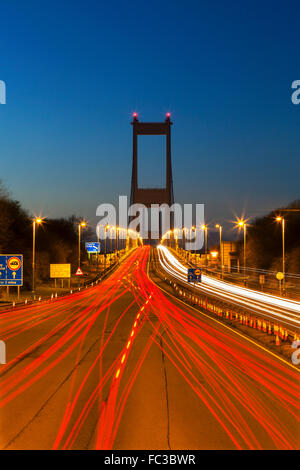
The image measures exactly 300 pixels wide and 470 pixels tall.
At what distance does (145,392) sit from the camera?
9.63 meters

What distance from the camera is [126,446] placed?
253 inches

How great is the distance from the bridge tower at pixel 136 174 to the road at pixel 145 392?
9461cm

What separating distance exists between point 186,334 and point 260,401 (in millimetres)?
9018

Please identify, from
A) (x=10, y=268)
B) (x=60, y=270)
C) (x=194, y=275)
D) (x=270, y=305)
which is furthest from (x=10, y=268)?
(x=60, y=270)

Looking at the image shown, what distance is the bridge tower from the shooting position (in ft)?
369

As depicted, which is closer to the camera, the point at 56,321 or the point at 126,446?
the point at 126,446

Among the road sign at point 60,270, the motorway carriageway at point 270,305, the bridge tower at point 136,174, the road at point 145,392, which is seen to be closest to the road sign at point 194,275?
the motorway carriageway at point 270,305

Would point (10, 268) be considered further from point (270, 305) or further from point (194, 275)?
point (270, 305)

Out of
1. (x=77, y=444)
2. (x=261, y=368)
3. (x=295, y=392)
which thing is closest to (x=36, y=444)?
(x=77, y=444)

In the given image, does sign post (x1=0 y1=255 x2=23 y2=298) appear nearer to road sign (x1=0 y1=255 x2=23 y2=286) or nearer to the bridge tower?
road sign (x1=0 y1=255 x2=23 y2=286)

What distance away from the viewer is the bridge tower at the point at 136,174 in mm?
112500

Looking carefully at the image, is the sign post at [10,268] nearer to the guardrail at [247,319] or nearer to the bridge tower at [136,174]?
the guardrail at [247,319]

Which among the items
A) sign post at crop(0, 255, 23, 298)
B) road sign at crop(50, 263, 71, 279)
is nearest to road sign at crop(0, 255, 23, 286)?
sign post at crop(0, 255, 23, 298)

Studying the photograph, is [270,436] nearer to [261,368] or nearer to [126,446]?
[126,446]
